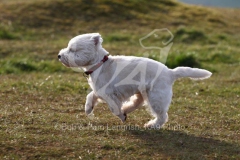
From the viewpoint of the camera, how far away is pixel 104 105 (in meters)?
10.4

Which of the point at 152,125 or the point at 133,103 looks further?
the point at 133,103

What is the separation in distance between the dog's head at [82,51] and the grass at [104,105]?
1.03 meters

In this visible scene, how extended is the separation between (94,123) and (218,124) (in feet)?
7.17

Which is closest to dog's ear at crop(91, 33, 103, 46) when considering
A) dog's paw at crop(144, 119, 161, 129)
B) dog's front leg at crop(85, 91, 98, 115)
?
dog's front leg at crop(85, 91, 98, 115)

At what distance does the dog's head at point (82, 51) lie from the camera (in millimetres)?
8312

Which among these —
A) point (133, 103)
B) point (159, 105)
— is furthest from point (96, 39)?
point (159, 105)

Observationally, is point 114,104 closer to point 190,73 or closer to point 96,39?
point 96,39

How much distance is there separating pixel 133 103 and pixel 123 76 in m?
0.68

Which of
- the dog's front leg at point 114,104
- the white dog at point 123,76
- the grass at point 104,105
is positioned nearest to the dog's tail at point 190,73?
the white dog at point 123,76

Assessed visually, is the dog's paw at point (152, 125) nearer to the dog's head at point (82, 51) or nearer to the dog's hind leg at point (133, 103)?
the dog's hind leg at point (133, 103)

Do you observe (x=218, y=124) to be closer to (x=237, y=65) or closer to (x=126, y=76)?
(x=126, y=76)

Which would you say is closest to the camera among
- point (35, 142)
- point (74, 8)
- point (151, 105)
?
point (35, 142)

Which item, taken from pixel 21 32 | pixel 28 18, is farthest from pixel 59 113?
pixel 28 18

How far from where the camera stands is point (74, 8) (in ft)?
78.8
